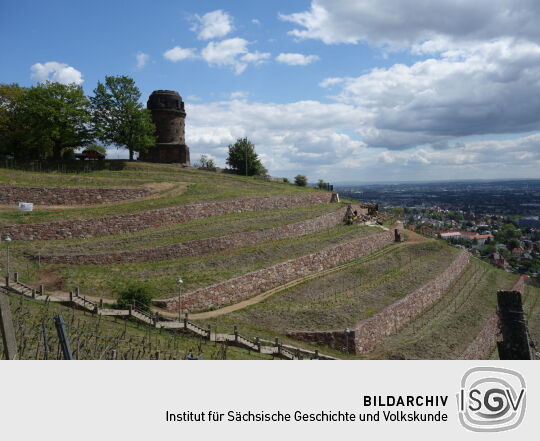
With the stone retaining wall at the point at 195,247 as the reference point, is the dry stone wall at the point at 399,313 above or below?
below

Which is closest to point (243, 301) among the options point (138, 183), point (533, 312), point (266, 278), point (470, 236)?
point (266, 278)

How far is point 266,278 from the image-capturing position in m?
33.3

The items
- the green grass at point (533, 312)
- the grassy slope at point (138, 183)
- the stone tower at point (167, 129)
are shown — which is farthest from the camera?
the stone tower at point (167, 129)

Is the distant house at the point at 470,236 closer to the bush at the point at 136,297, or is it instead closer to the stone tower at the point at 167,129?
the stone tower at the point at 167,129

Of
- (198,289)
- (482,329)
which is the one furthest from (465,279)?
(198,289)

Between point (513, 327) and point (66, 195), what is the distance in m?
42.2

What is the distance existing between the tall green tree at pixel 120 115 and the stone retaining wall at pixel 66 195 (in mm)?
17133

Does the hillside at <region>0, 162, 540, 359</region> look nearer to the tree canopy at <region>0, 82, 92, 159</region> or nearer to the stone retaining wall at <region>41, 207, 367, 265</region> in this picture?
the stone retaining wall at <region>41, 207, 367, 265</region>

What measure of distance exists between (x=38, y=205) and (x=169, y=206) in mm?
12578

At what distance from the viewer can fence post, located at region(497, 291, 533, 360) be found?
1055 centimetres

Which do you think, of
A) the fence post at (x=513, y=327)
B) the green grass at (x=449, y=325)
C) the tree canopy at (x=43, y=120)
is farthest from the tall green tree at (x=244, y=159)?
the fence post at (x=513, y=327)

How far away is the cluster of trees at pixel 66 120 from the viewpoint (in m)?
53.4

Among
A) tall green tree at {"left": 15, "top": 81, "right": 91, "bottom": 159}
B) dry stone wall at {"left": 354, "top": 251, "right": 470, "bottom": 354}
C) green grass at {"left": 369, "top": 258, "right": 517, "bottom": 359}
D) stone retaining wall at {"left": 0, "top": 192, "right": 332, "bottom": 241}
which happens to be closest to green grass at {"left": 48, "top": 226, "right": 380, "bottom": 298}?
stone retaining wall at {"left": 0, "top": 192, "right": 332, "bottom": 241}

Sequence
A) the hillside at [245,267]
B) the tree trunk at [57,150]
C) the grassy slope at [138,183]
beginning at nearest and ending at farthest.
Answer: the hillside at [245,267], the grassy slope at [138,183], the tree trunk at [57,150]
